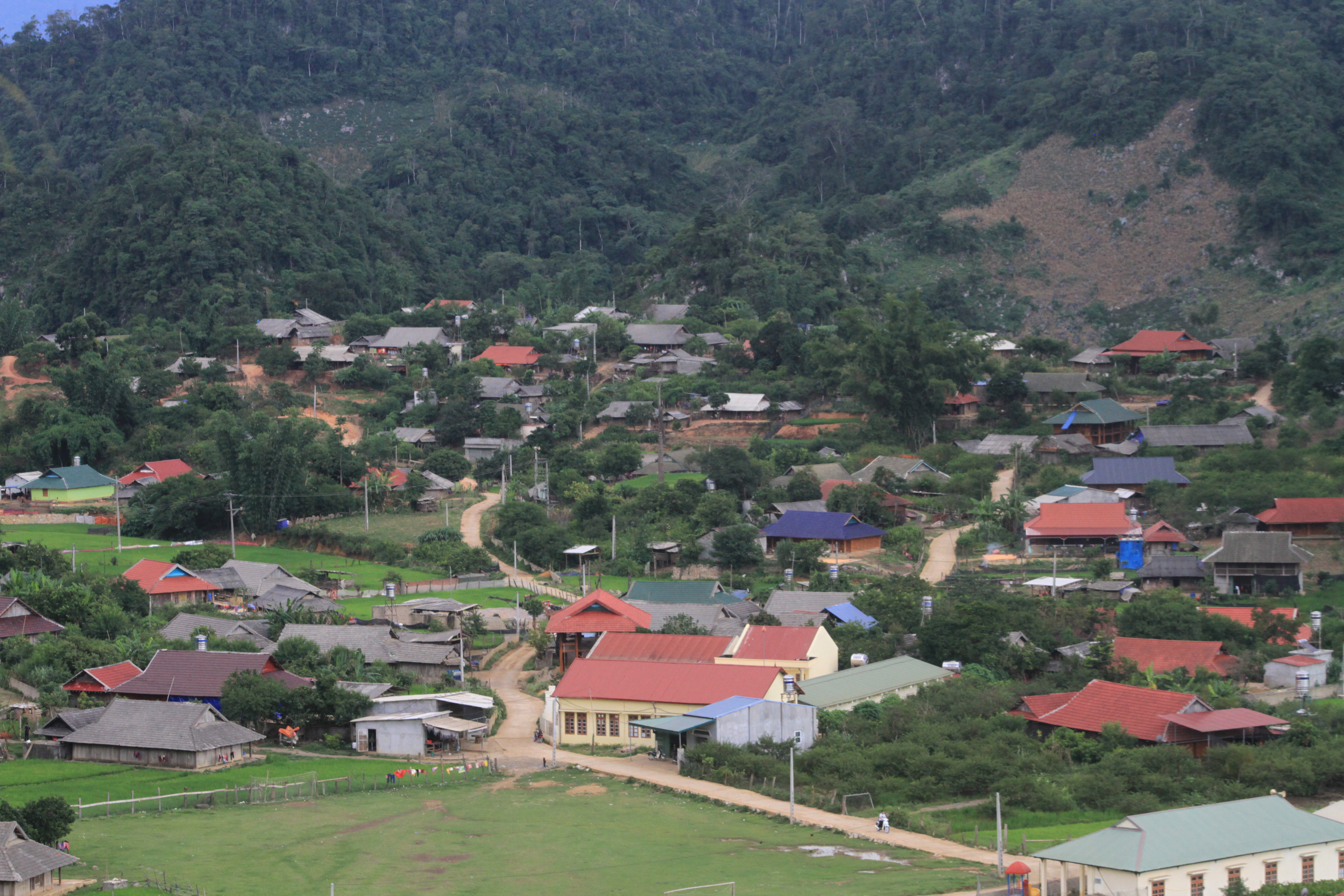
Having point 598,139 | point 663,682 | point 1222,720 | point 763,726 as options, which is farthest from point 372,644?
point 598,139

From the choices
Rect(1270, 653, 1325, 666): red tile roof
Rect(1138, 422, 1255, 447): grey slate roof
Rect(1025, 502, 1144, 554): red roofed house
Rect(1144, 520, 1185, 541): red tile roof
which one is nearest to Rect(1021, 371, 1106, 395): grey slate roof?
Rect(1138, 422, 1255, 447): grey slate roof

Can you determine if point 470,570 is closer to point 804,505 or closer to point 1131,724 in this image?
point 804,505

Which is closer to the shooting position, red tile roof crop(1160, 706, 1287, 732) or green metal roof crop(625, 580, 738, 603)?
red tile roof crop(1160, 706, 1287, 732)

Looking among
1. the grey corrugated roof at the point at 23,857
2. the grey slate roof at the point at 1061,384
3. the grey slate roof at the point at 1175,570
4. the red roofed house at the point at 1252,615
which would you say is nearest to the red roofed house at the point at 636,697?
the red roofed house at the point at 1252,615

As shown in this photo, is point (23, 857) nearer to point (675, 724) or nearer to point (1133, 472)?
point (675, 724)

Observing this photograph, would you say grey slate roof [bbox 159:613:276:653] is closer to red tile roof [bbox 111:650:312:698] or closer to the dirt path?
red tile roof [bbox 111:650:312:698]

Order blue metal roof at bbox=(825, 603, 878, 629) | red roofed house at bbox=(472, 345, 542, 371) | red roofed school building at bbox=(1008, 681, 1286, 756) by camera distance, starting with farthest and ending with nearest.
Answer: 1. red roofed house at bbox=(472, 345, 542, 371)
2. blue metal roof at bbox=(825, 603, 878, 629)
3. red roofed school building at bbox=(1008, 681, 1286, 756)
